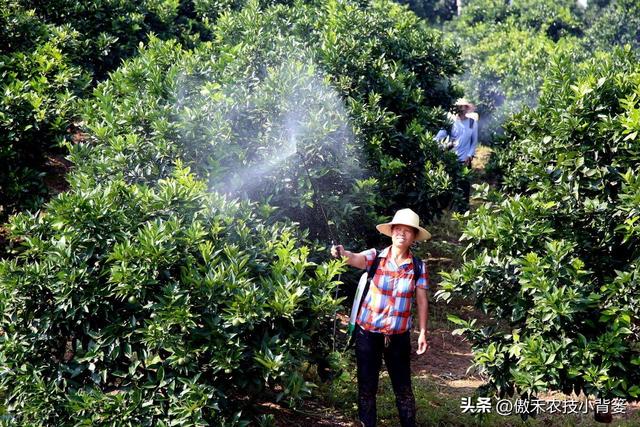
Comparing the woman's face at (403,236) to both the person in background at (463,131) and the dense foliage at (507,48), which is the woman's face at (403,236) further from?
the person in background at (463,131)

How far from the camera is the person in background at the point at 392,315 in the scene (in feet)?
17.7

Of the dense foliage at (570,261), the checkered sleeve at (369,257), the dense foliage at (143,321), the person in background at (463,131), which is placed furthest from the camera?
the person in background at (463,131)

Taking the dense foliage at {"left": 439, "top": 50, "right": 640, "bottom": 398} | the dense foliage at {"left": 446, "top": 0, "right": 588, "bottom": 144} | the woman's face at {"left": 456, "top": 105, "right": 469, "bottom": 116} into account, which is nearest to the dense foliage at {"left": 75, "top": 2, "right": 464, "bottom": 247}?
the woman's face at {"left": 456, "top": 105, "right": 469, "bottom": 116}

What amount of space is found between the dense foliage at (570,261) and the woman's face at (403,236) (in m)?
0.45

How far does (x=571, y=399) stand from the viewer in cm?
666

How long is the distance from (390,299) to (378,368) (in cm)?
51

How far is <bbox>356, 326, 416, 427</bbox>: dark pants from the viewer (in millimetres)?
5480

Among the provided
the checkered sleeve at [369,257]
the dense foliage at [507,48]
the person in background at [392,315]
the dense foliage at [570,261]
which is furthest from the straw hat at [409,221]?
the dense foliage at [507,48]

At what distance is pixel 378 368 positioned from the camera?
18.2 ft

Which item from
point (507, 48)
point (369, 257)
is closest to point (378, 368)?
point (369, 257)

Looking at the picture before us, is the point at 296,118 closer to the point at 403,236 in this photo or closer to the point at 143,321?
the point at 403,236

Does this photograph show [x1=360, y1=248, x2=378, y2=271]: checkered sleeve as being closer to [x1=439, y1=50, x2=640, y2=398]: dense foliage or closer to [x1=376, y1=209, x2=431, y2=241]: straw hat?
[x1=376, y1=209, x2=431, y2=241]: straw hat

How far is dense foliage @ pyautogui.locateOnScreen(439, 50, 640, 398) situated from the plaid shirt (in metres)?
0.41

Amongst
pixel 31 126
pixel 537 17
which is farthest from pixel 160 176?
pixel 537 17
